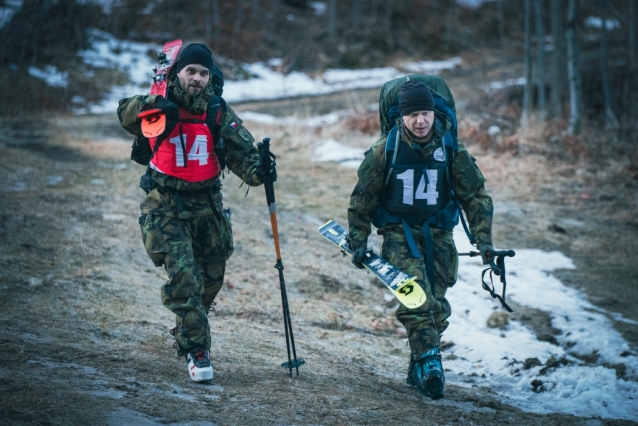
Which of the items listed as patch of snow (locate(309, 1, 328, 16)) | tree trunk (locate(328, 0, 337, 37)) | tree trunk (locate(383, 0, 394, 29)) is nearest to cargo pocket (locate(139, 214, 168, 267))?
tree trunk (locate(328, 0, 337, 37))

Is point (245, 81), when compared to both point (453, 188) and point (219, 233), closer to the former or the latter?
point (219, 233)

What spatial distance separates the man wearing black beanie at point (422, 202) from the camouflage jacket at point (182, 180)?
31.4 inches

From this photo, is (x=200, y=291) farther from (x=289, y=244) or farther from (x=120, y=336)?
(x=289, y=244)

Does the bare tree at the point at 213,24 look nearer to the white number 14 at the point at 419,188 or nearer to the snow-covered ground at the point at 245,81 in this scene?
the snow-covered ground at the point at 245,81

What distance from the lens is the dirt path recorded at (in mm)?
3836

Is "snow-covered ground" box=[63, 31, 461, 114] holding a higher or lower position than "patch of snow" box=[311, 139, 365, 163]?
higher

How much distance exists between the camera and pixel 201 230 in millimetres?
4773

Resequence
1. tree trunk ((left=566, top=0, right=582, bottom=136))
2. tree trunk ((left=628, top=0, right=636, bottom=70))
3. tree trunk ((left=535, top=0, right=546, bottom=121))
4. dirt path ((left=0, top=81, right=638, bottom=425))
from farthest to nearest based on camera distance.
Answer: tree trunk ((left=628, top=0, right=636, bottom=70)) → tree trunk ((left=535, top=0, right=546, bottom=121)) → tree trunk ((left=566, top=0, right=582, bottom=136)) → dirt path ((left=0, top=81, right=638, bottom=425))

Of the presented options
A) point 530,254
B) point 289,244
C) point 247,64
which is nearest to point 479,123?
point 530,254

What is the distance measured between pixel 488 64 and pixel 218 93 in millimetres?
32621

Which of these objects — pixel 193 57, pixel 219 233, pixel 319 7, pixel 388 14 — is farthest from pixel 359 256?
pixel 319 7

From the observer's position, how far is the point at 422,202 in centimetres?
472

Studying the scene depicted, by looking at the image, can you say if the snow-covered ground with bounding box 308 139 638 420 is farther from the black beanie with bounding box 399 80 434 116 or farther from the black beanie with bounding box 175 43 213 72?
the black beanie with bounding box 175 43 213 72

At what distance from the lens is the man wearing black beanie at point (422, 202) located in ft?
15.1
